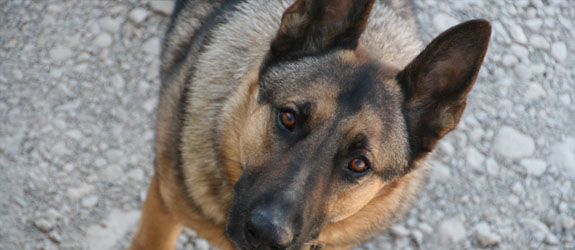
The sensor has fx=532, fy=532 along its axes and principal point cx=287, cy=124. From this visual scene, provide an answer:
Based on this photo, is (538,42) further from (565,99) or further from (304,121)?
(304,121)

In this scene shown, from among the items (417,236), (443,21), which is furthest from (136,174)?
(443,21)

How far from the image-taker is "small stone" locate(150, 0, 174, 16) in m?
5.22

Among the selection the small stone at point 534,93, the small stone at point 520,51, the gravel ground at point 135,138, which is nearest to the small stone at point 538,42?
the gravel ground at point 135,138

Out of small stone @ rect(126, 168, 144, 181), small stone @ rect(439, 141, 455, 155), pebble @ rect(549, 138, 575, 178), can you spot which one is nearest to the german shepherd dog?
small stone @ rect(126, 168, 144, 181)

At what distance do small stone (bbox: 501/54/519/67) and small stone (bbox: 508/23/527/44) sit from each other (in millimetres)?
239

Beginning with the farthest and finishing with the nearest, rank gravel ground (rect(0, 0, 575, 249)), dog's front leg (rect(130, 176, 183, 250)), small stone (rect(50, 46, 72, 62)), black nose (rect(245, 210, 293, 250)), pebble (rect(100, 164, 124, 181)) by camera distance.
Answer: small stone (rect(50, 46, 72, 62)) < pebble (rect(100, 164, 124, 181)) < gravel ground (rect(0, 0, 575, 249)) < dog's front leg (rect(130, 176, 183, 250)) < black nose (rect(245, 210, 293, 250))

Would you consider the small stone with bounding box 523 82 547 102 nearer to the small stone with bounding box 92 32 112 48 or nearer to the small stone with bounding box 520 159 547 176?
the small stone with bounding box 520 159 547 176

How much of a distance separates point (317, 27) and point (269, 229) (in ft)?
3.81

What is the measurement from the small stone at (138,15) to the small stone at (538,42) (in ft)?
12.8

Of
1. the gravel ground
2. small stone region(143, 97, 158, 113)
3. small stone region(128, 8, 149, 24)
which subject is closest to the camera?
the gravel ground

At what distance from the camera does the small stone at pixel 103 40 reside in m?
4.97

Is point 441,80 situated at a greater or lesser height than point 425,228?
greater

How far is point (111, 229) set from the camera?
4.16 m

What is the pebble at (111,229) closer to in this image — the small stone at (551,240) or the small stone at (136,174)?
the small stone at (136,174)
